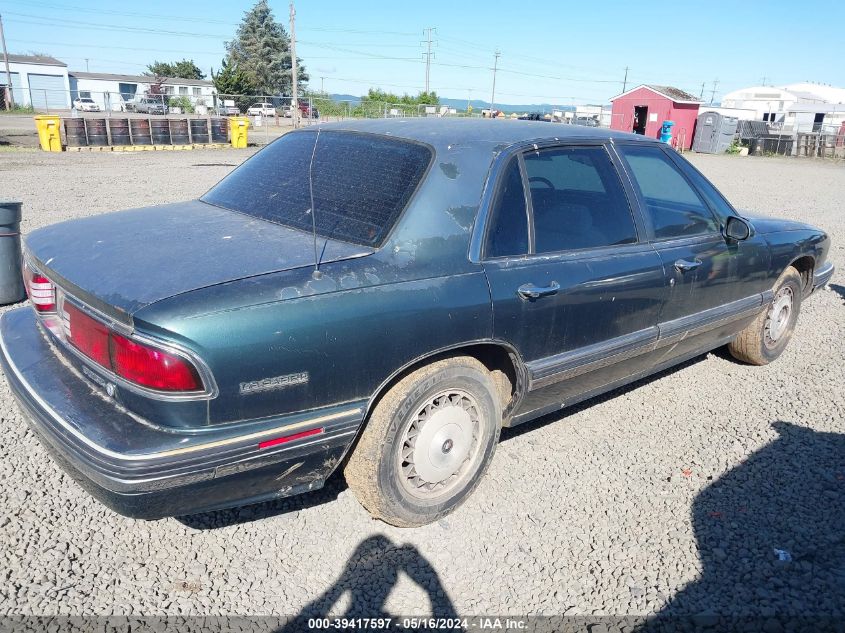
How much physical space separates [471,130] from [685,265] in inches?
58.9

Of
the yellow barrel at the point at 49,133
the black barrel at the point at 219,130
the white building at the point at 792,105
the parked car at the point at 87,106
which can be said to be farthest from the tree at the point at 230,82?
the white building at the point at 792,105

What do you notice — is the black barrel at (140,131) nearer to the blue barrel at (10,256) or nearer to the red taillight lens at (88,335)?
the blue barrel at (10,256)

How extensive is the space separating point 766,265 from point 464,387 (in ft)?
8.99

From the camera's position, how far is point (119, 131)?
22.6m

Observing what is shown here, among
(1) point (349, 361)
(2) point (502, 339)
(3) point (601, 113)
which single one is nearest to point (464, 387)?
(2) point (502, 339)

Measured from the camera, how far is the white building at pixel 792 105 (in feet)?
159

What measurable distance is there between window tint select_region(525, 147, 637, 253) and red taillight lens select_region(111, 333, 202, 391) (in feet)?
5.58

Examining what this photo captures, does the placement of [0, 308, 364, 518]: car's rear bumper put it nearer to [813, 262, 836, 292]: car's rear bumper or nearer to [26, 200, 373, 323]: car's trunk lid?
[26, 200, 373, 323]: car's trunk lid

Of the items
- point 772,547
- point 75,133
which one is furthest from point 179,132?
point 772,547

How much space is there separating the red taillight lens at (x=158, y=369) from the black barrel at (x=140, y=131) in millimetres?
23626

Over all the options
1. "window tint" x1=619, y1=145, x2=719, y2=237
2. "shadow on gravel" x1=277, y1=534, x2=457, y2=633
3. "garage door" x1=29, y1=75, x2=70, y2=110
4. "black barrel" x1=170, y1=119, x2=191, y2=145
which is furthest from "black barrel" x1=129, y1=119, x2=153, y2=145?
"garage door" x1=29, y1=75, x2=70, y2=110

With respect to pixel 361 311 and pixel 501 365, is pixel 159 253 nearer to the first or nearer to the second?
pixel 361 311

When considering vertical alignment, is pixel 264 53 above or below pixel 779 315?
above

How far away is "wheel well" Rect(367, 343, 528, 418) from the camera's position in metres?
2.79
